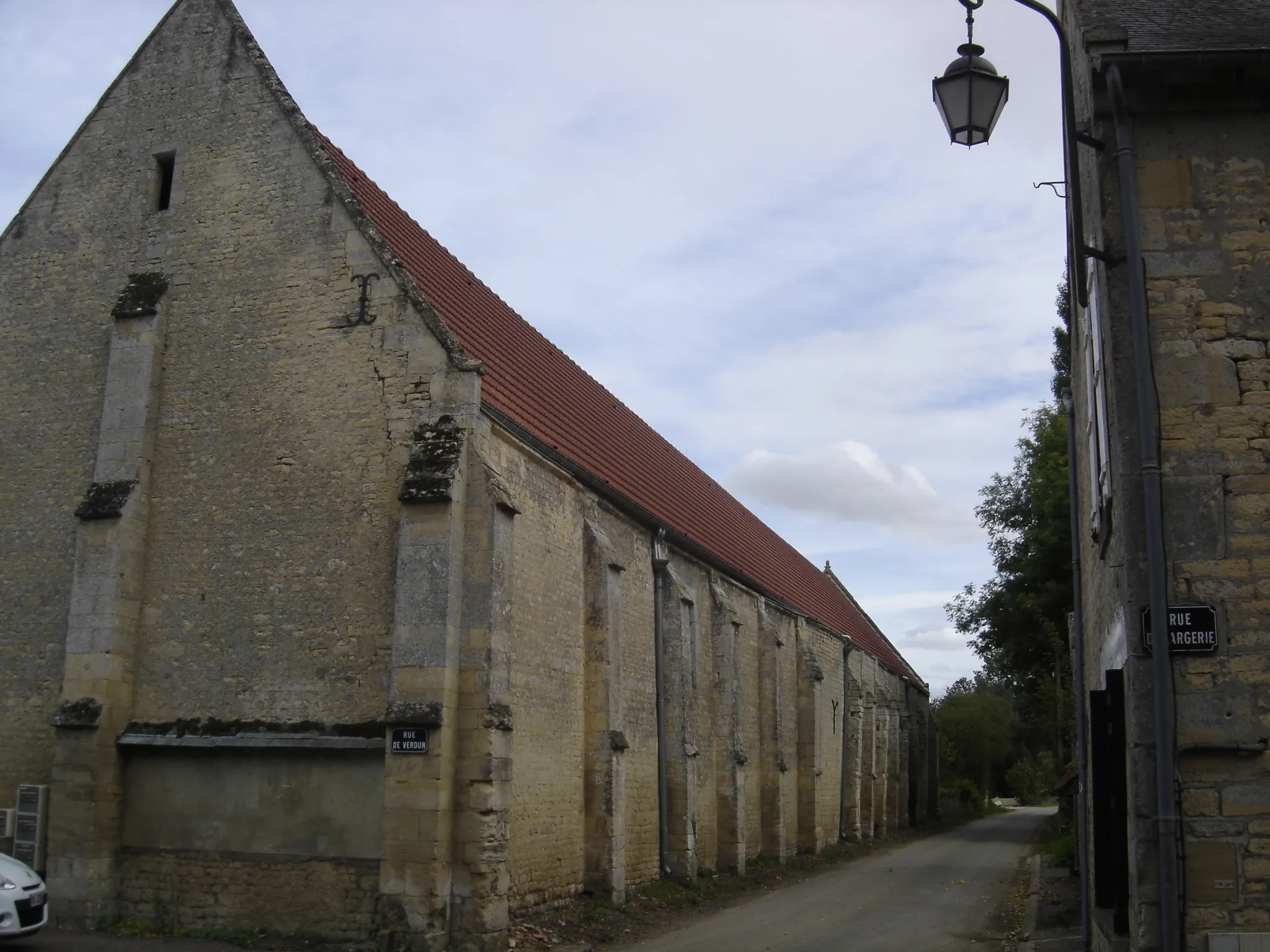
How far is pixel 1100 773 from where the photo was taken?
9.32 meters

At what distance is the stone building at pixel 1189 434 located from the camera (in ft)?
25.6

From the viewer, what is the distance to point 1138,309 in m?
8.31

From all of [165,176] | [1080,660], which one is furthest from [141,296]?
[1080,660]

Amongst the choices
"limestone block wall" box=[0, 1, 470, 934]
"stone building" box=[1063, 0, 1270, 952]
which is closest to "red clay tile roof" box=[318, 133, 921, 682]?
"limestone block wall" box=[0, 1, 470, 934]

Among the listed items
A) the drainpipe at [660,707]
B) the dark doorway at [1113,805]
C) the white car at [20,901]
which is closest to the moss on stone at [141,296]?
the white car at [20,901]

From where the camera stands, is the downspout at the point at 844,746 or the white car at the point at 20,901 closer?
the white car at the point at 20,901

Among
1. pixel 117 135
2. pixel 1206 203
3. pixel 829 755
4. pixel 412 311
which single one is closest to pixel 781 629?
pixel 829 755

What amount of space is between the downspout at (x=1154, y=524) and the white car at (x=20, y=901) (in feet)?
32.3

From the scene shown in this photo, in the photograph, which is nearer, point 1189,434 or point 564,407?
point 1189,434

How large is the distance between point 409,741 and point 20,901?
12.6ft

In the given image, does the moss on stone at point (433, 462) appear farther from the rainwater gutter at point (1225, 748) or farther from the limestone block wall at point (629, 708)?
Answer: the rainwater gutter at point (1225, 748)

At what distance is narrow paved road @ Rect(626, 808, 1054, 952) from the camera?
13.7 metres

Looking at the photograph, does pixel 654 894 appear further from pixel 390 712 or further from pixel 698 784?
pixel 390 712

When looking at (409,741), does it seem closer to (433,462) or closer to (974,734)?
(433,462)
